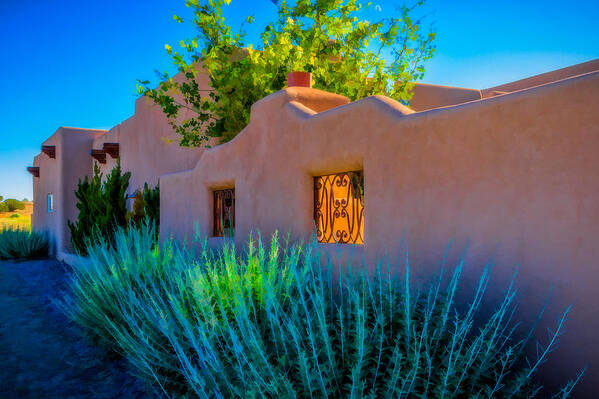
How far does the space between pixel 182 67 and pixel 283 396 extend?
8.40 m

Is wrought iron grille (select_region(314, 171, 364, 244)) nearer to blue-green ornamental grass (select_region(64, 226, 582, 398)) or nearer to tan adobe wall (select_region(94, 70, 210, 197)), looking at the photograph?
blue-green ornamental grass (select_region(64, 226, 582, 398))

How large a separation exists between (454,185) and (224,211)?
498 cm

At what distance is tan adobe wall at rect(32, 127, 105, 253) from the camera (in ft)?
58.6

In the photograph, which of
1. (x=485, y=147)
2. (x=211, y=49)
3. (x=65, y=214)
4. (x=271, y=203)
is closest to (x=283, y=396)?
(x=485, y=147)

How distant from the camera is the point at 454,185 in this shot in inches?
158

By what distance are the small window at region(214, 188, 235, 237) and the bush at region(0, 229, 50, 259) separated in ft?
44.7

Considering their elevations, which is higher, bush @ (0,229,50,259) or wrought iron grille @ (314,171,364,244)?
wrought iron grille @ (314,171,364,244)

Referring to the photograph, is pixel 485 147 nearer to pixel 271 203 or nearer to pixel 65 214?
pixel 271 203

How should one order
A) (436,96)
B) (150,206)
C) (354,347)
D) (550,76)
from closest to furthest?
(354,347)
(150,206)
(436,96)
(550,76)

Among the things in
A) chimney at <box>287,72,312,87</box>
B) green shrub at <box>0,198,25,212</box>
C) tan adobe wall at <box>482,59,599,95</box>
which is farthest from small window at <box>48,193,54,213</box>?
green shrub at <box>0,198,25,212</box>

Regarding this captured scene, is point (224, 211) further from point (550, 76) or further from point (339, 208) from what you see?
point (550, 76)

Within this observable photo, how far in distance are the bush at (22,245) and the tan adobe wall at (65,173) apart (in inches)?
21.2

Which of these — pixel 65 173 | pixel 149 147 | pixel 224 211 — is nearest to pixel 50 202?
pixel 65 173

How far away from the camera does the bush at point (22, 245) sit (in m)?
18.2
